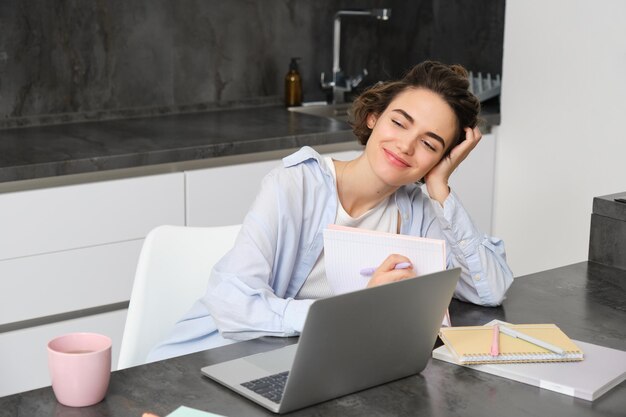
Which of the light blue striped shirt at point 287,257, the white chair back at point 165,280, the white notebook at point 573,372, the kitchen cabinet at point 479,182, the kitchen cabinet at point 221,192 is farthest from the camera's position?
the kitchen cabinet at point 479,182

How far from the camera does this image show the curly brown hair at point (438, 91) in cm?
196

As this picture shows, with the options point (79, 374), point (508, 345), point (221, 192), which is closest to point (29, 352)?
point (221, 192)

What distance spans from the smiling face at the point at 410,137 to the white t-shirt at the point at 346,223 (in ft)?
0.35

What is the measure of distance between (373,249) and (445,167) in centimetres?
46

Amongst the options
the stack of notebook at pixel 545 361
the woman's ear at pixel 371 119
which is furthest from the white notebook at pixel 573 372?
the woman's ear at pixel 371 119

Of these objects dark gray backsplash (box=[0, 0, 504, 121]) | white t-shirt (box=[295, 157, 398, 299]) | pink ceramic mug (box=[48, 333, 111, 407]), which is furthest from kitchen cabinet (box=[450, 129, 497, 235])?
pink ceramic mug (box=[48, 333, 111, 407])

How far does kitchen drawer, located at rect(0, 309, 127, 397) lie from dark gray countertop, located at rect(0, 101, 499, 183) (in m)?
0.46

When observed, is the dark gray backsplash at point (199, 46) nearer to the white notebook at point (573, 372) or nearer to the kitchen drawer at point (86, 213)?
the kitchen drawer at point (86, 213)

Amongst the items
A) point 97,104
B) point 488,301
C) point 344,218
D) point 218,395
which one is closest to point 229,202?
point 97,104

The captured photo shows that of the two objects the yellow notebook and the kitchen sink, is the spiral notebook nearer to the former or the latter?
the yellow notebook

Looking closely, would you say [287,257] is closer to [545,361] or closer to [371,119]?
[371,119]

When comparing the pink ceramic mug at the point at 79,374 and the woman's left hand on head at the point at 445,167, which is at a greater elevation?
the woman's left hand on head at the point at 445,167

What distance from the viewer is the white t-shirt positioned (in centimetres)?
199

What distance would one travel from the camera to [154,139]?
3.10 meters
